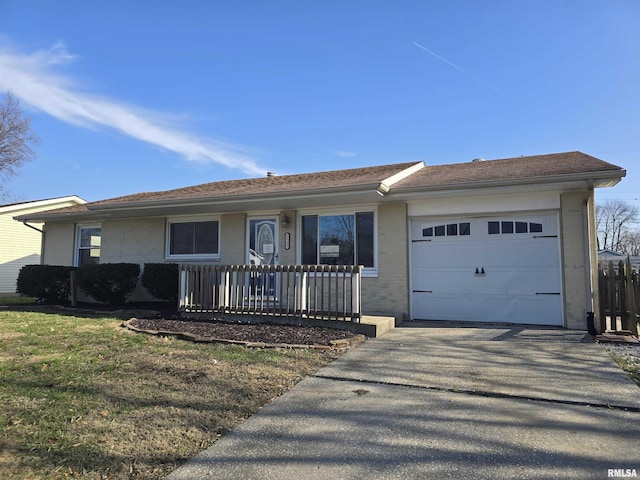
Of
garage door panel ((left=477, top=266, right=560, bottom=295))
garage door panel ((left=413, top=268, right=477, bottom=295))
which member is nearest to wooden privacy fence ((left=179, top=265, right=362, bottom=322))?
garage door panel ((left=413, top=268, right=477, bottom=295))

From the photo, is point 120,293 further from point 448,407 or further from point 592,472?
point 592,472

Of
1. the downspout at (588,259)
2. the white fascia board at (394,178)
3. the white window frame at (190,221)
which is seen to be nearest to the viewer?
the downspout at (588,259)

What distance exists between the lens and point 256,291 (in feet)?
28.3

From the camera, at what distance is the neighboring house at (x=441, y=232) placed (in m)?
7.76

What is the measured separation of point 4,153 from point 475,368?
34.3 m

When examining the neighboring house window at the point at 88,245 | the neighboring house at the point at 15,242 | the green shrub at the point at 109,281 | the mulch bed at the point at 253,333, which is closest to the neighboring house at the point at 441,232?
the green shrub at the point at 109,281

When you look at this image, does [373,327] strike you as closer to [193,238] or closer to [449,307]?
[449,307]

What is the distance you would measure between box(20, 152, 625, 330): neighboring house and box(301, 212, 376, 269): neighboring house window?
3cm

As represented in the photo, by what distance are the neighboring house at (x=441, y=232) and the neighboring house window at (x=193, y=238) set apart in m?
0.05

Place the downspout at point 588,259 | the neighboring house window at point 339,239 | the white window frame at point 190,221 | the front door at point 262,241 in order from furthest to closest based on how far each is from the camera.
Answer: the white window frame at point 190,221 < the front door at point 262,241 < the neighboring house window at point 339,239 < the downspout at point 588,259

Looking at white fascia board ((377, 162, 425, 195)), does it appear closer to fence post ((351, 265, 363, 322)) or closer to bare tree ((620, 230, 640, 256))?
fence post ((351, 265, 363, 322))

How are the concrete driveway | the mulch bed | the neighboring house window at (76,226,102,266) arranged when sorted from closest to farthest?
the concrete driveway → the mulch bed → the neighboring house window at (76,226,102,266)

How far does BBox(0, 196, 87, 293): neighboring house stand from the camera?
19.5 metres

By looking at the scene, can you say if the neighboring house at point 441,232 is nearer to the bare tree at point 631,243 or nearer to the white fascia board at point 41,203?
the white fascia board at point 41,203
